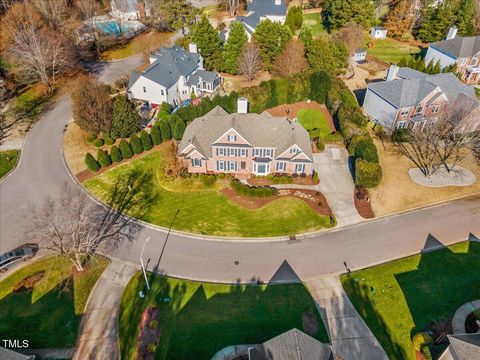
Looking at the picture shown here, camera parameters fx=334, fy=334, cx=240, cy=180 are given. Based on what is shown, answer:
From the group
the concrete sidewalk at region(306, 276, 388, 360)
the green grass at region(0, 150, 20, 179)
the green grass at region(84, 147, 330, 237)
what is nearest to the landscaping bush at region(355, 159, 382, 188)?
the green grass at region(84, 147, 330, 237)

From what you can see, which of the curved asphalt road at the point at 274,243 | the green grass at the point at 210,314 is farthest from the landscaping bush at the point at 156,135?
the green grass at the point at 210,314

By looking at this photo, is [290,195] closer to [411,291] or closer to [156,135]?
[411,291]

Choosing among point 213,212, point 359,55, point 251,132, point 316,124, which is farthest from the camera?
point 359,55

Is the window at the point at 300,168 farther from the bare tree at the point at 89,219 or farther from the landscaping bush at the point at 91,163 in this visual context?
the landscaping bush at the point at 91,163

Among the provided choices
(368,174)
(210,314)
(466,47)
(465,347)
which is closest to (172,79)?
(368,174)

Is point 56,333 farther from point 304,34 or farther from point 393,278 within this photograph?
point 304,34

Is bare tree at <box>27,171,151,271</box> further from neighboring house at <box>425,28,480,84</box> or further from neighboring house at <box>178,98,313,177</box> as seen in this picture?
neighboring house at <box>425,28,480,84</box>
